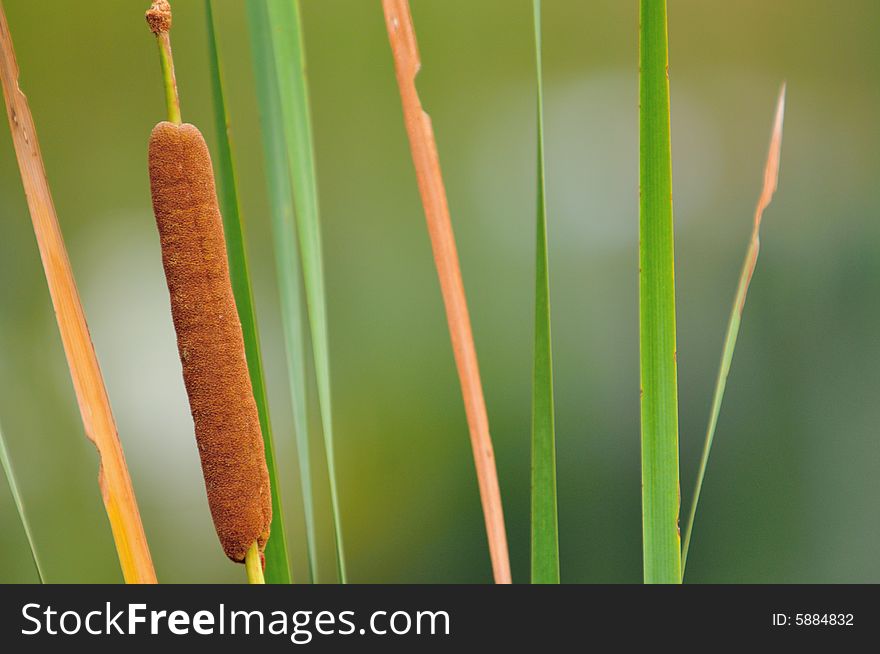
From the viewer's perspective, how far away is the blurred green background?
1825mm

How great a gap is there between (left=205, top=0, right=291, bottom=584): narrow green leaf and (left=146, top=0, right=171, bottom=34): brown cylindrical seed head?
10cm

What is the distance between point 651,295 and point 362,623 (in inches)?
10.7

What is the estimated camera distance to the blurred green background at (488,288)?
1825 mm

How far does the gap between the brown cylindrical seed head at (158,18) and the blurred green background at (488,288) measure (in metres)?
1.46

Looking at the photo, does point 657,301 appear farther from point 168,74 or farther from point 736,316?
point 168,74

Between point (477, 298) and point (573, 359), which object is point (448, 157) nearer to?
point (477, 298)

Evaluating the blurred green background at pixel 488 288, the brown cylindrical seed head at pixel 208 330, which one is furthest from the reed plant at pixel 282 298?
the blurred green background at pixel 488 288

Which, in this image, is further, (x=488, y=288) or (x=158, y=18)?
(x=488, y=288)

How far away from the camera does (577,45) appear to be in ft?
6.93

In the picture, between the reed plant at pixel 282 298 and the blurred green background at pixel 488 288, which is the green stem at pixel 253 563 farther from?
the blurred green background at pixel 488 288

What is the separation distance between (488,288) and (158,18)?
1664mm

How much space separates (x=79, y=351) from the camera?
385 millimetres

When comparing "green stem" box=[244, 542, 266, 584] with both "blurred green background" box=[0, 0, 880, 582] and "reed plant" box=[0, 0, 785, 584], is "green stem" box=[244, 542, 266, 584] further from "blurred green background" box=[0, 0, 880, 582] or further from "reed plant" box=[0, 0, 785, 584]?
"blurred green background" box=[0, 0, 880, 582]

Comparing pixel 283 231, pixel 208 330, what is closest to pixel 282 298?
pixel 283 231
